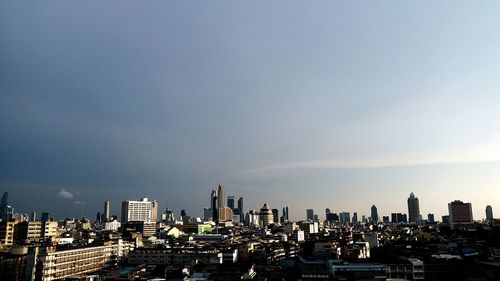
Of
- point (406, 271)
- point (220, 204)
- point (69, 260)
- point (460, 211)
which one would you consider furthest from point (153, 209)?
point (406, 271)

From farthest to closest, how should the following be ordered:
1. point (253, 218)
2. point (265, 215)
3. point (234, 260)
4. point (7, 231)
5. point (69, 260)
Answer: point (253, 218)
point (265, 215)
point (7, 231)
point (234, 260)
point (69, 260)

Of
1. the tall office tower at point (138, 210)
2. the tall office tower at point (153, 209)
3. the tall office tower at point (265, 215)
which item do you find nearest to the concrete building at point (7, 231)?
the tall office tower at point (138, 210)

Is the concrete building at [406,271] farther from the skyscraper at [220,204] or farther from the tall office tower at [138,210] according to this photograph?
the skyscraper at [220,204]

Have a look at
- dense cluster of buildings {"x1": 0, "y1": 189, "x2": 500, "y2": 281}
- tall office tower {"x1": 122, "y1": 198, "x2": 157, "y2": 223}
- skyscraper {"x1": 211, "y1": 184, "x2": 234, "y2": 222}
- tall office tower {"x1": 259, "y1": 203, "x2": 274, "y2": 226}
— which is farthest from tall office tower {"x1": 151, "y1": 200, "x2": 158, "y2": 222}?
dense cluster of buildings {"x1": 0, "y1": 189, "x2": 500, "y2": 281}

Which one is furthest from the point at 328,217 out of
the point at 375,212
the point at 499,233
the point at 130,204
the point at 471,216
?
the point at 499,233

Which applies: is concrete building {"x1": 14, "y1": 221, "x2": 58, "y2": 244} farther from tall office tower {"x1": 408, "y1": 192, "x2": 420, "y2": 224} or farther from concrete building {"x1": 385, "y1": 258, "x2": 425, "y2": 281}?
tall office tower {"x1": 408, "y1": 192, "x2": 420, "y2": 224}

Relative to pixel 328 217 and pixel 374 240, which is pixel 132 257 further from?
pixel 328 217

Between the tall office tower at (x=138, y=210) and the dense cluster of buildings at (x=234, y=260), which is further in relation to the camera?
the tall office tower at (x=138, y=210)

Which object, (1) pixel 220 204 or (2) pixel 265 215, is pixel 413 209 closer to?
(2) pixel 265 215
